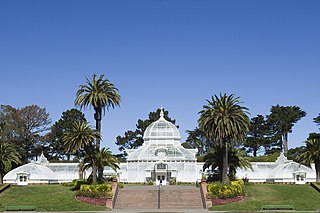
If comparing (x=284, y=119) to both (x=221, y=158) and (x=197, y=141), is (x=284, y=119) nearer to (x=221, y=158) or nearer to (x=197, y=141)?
(x=197, y=141)

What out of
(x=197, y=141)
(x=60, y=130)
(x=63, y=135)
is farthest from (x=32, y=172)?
(x=197, y=141)

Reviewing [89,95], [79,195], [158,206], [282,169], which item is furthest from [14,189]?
[282,169]

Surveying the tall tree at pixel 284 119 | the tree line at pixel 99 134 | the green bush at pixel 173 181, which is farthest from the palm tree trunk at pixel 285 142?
the green bush at pixel 173 181

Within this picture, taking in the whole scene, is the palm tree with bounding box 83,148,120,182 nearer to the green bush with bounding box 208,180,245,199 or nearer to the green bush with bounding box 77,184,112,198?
the green bush with bounding box 77,184,112,198

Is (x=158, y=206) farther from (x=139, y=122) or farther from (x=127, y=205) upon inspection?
(x=139, y=122)

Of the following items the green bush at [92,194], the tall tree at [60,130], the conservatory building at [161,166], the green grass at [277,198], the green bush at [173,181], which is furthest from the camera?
the tall tree at [60,130]

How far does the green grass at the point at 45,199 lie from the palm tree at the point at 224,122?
1786 cm

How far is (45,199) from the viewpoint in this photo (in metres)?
58.4

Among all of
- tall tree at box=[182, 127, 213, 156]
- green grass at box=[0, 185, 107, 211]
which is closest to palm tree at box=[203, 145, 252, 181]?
green grass at box=[0, 185, 107, 211]

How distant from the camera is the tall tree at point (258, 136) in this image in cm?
12841

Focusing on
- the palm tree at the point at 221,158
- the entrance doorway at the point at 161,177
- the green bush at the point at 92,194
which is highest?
the palm tree at the point at 221,158

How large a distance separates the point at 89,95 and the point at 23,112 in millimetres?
47878

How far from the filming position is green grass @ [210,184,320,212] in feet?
180

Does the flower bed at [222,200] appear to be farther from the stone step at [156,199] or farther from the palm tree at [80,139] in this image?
the palm tree at [80,139]
